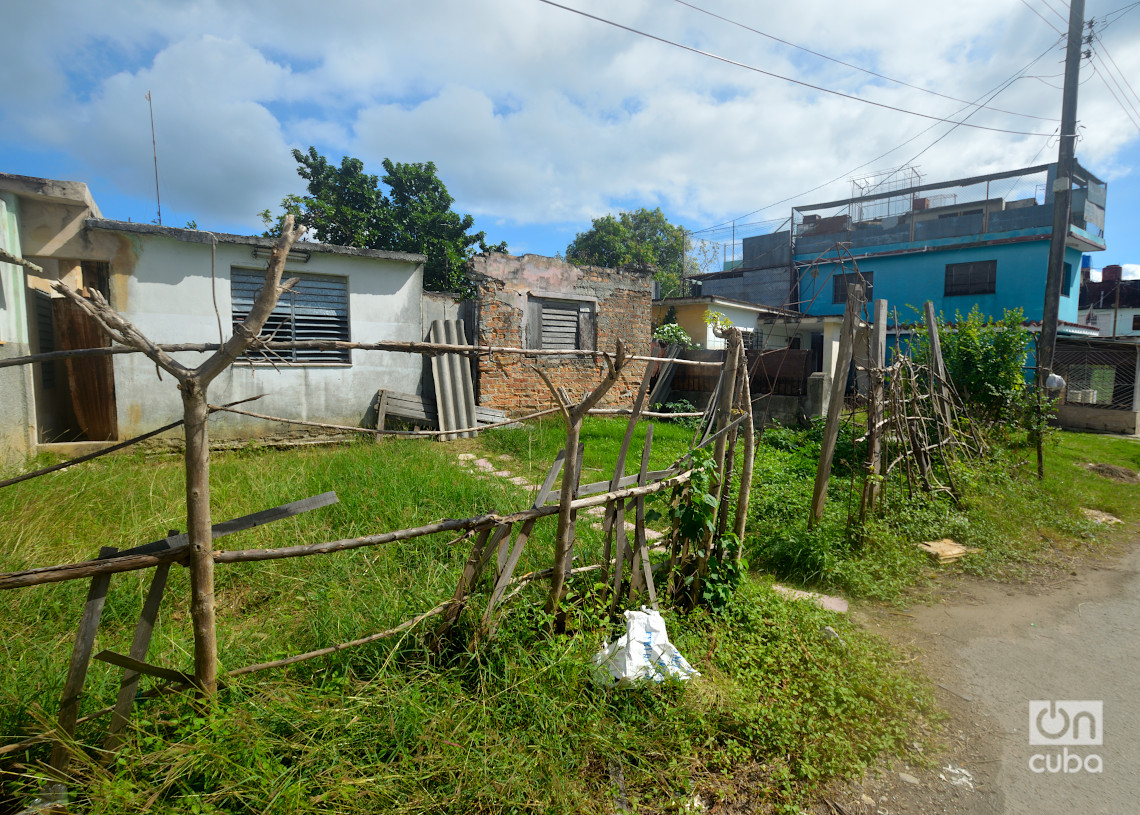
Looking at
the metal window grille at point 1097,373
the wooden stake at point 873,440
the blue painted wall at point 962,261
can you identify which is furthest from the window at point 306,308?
the metal window grille at point 1097,373

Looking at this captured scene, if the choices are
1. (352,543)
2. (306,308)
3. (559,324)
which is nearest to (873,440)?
(352,543)

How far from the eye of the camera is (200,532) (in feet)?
6.30

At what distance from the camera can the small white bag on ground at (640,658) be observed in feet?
8.81

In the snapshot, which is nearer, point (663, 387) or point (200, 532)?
point (200, 532)

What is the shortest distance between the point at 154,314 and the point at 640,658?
7.46m

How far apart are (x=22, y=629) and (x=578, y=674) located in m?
2.68

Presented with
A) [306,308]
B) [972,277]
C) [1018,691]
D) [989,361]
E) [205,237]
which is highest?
[972,277]

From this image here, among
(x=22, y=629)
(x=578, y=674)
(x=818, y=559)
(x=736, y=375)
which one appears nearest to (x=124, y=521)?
(x=22, y=629)

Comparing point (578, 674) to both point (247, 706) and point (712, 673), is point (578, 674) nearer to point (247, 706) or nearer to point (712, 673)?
point (712, 673)

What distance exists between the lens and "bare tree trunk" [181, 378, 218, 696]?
1.83 meters

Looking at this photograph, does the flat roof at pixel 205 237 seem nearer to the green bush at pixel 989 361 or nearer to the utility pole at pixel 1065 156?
the green bush at pixel 989 361

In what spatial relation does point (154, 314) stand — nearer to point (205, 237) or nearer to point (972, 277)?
point (205, 237)

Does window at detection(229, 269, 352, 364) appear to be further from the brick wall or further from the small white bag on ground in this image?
the small white bag on ground

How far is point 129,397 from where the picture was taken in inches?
283
